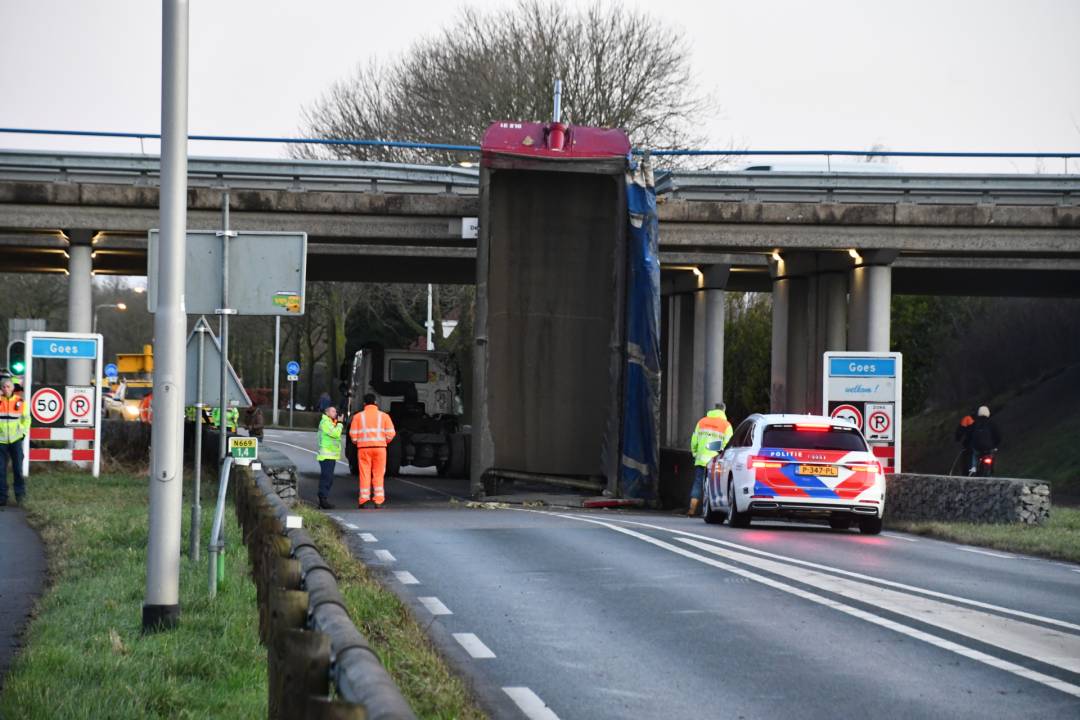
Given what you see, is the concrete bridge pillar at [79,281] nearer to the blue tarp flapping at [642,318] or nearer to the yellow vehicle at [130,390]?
the blue tarp flapping at [642,318]

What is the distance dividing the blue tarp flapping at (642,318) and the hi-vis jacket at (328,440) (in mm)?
4468

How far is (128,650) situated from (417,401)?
Result: 2843 centimetres

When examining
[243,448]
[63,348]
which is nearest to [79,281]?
[63,348]

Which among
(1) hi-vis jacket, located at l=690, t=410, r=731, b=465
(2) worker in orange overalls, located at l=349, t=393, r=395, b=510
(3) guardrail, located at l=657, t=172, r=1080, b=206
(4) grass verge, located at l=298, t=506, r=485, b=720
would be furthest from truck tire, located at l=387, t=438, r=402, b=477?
(4) grass verge, located at l=298, t=506, r=485, b=720

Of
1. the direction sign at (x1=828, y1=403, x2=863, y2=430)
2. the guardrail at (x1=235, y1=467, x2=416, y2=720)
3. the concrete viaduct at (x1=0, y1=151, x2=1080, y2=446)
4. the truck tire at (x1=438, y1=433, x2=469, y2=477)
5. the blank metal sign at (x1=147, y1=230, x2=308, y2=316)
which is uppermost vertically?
the concrete viaduct at (x1=0, y1=151, x2=1080, y2=446)

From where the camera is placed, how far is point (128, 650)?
930 cm

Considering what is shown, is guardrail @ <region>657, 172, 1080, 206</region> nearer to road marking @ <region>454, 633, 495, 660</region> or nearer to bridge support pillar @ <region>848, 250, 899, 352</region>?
bridge support pillar @ <region>848, 250, 899, 352</region>

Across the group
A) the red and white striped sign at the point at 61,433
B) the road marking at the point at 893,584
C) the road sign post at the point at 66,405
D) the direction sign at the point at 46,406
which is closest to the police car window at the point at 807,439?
the road marking at the point at 893,584

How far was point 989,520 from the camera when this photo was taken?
2227 cm

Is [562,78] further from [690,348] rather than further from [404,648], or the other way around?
[404,648]

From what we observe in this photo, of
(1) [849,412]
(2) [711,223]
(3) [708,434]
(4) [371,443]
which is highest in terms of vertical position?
(2) [711,223]

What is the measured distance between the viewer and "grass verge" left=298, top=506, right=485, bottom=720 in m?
Answer: 7.85

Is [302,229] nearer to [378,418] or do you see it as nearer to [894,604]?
[378,418]

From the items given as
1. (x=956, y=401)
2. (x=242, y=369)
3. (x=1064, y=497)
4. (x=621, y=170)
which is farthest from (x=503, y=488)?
(x=242, y=369)
